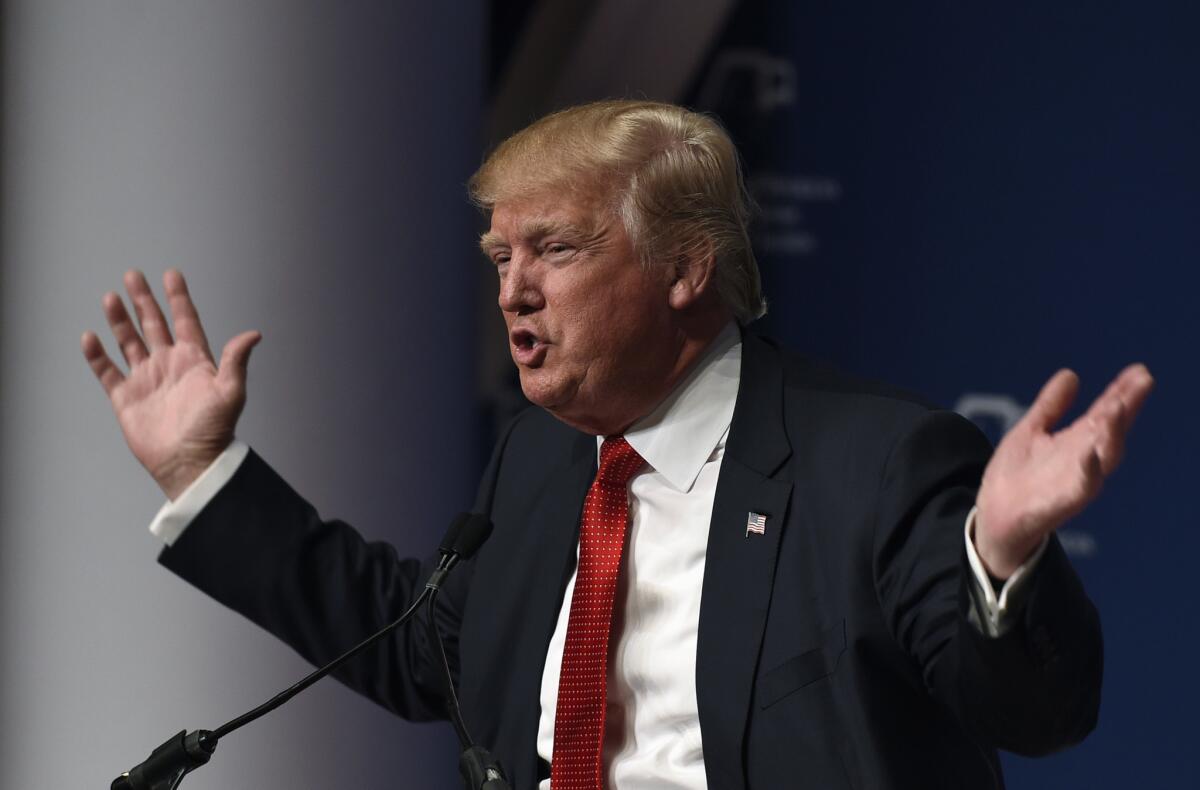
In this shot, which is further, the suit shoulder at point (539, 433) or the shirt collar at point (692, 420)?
the suit shoulder at point (539, 433)

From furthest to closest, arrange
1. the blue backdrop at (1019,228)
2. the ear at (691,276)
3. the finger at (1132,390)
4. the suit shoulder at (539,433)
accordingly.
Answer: the blue backdrop at (1019,228)
the suit shoulder at (539,433)
the ear at (691,276)
the finger at (1132,390)

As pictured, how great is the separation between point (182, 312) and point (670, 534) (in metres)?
0.77

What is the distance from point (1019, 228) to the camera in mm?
3143

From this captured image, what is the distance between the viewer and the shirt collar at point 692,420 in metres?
1.84

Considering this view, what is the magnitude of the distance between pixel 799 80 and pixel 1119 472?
3.61ft

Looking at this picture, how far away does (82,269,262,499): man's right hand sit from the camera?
6.55ft

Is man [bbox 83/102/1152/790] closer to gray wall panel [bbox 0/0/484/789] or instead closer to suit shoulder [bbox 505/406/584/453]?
suit shoulder [bbox 505/406/584/453]

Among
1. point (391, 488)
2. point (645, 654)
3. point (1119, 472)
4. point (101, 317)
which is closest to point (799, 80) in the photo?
point (1119, 472)

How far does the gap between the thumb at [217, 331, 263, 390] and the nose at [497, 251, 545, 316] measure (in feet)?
1.25

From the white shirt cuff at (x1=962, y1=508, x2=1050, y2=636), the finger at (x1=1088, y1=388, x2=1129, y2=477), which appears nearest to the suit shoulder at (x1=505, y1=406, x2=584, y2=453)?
the white shirt cuff at (x1=962, y1=508, x2=1050, y2=636)

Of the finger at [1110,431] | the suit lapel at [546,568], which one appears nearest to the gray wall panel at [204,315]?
the suit lapel at [546,568]

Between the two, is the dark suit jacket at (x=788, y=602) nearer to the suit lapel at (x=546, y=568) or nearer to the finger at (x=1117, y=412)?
the suit lapel at (x=546, y=568)

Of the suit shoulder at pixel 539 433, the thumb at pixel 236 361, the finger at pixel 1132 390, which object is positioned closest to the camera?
the finger at pixel 1132 390

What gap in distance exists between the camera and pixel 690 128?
6.25ft
